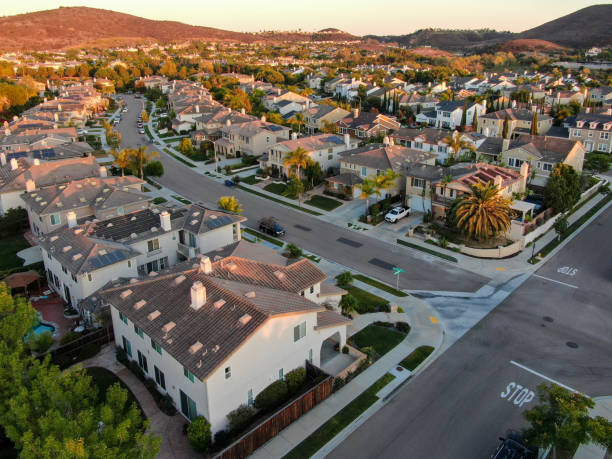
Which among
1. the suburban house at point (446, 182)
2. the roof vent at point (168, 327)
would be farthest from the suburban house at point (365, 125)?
the roof vent at point (168, 327)

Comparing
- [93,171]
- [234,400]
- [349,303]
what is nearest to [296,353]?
[234,400]

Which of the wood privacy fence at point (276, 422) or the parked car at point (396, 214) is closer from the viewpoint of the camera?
the wood privacy fence at point (276, 422)

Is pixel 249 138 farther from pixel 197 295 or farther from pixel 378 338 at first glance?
pixel 197 295

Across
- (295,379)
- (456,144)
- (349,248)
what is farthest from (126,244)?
(456,144)

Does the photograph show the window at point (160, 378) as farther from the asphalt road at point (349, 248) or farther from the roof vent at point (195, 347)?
the asphalt road at point (349, 248)

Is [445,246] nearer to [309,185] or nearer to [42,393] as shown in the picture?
[309,185]

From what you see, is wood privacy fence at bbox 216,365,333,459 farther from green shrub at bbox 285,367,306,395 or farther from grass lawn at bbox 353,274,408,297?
grass lawn at bbox 353,274,408,297

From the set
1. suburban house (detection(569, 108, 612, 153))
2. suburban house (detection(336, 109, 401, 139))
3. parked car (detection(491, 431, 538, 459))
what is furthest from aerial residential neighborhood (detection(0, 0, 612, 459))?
suburban house (detection(336, 109, 401, 139))
